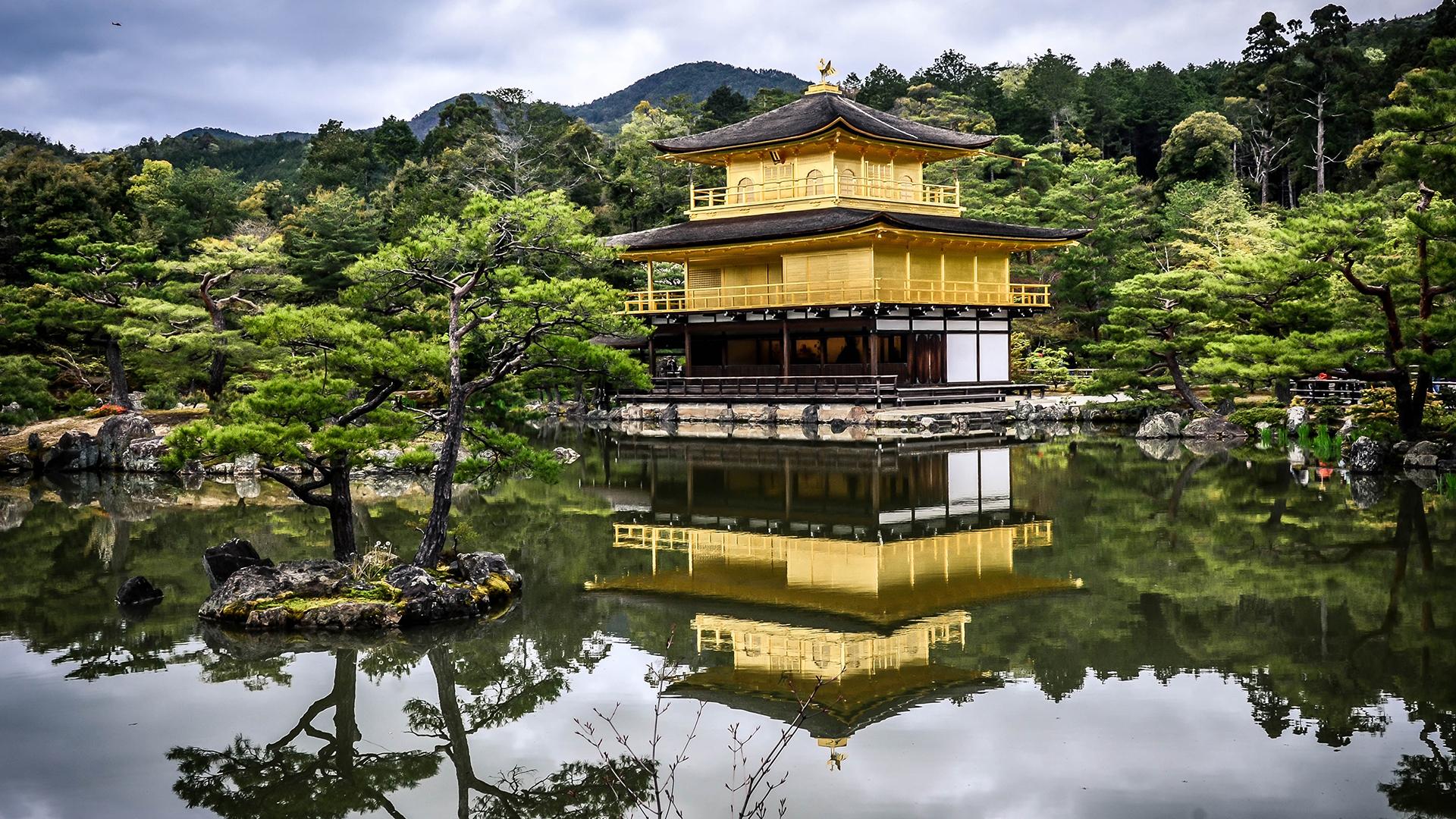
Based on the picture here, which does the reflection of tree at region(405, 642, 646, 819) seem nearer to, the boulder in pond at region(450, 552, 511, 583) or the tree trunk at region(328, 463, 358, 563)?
the boulder in pond at region(450, 552, 511, 583)

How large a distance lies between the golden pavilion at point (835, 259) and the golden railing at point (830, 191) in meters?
0.05

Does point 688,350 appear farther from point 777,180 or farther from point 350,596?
point 350,596

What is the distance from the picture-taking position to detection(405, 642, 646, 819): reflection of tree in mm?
6434

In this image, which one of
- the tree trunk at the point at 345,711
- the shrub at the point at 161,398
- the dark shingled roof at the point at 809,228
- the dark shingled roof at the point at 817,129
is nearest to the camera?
the tree trunk at the point at 345,711

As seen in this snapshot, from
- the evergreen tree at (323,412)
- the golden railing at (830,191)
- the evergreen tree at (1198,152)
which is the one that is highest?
the evergreen tree at (1198,152)

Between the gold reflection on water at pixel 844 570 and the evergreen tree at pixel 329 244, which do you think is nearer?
the gold reflection on water at pixel 844 570

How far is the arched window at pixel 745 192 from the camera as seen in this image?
3688 centimetres

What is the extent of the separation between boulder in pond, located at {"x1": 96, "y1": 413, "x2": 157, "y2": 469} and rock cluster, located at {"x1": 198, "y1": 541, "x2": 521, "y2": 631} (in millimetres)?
16153

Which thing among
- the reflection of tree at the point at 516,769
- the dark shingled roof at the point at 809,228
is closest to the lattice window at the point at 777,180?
the dark shingled roof at the point at 809,228

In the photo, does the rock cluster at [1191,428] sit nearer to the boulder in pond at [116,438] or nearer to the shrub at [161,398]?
the boulder in pond at [116,438]

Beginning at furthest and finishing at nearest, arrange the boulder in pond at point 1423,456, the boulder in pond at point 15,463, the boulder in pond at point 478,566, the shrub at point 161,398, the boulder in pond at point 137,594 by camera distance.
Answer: the shrub at point 161,398
the boulder in pond at point 15,463
the boulder in pond at point 1423,456
the boulder in pond at point 137,594
the boulder in pond at point 478,566

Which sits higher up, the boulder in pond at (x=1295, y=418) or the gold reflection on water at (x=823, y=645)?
the boulder in pond at (x=1295, y=418)

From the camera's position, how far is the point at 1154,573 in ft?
39.1

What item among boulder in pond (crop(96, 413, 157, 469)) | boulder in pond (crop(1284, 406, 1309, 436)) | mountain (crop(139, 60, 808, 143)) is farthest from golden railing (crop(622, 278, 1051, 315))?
mountain (crop(139, 60, 808, 143))
